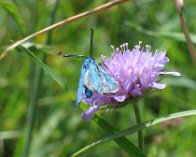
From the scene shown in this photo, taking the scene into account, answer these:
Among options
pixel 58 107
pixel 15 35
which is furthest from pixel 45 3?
pixel 58 107

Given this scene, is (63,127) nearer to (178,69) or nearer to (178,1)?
(178,69)

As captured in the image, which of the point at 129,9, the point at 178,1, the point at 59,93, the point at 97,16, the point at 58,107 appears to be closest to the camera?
the point at 178,1

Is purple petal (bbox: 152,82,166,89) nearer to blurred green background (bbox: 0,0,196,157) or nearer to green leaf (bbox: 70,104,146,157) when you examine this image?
green leaf (bbox: 70,104,146,157)

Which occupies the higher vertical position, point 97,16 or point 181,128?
point 97,16

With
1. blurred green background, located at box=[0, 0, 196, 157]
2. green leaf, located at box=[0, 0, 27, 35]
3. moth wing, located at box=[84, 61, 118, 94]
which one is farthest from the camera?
blurred green background, located at box=[0, 0, 196, 157]

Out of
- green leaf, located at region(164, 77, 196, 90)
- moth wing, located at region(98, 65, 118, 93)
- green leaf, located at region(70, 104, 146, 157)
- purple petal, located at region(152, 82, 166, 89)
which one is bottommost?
green leaf, located at region(70, 104, 146, 157)

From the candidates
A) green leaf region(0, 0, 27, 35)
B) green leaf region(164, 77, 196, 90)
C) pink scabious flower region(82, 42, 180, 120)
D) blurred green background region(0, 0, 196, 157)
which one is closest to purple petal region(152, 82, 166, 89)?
pink scabious flower region(82, 42, 180, 120)
